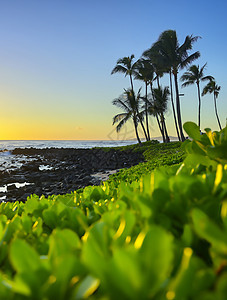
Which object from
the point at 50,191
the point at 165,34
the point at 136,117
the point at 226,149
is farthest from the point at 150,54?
the point at 226,149

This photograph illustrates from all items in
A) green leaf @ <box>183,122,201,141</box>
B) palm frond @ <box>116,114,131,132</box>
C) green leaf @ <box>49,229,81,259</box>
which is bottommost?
green leaf @ <box>49,229,81,259</box>

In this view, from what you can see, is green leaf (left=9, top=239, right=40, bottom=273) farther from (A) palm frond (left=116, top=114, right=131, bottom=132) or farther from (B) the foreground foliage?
(A) palm frond (left=116, top=114, right=131, bottom=132)

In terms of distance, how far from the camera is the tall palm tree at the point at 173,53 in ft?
77.2

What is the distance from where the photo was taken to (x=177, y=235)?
724mm

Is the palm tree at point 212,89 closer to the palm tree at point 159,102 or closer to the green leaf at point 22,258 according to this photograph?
the palm tree at point 159,102

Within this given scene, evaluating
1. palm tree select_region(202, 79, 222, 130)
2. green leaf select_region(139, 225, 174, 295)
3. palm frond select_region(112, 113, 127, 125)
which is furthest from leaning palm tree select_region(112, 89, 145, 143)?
green leaf select_region(139, 225, 174, 295)

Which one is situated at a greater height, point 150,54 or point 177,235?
point 150,54

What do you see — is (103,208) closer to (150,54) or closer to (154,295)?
(154,295)

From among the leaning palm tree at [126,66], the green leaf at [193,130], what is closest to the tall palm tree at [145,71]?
the leaning palm tree at [126,66]

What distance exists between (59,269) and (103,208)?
669 mm

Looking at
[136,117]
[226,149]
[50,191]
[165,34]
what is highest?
[165,34]

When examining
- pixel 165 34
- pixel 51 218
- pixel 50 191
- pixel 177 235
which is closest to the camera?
pixel 177 235

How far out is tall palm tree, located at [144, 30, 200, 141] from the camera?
77.2ft

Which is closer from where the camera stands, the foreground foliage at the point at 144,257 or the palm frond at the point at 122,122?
the foreground foliage at the point at 144,257
